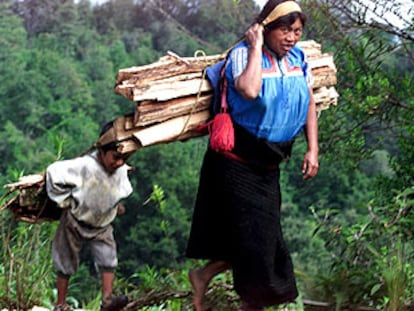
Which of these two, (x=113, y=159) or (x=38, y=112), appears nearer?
(x=113, y=159)

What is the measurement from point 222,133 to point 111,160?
958mm

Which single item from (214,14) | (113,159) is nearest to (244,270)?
(113,159)

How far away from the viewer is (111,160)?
5309mm

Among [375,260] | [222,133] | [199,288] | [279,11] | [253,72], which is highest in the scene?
[279,11]

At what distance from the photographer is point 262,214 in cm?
476

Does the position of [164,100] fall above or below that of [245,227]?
above

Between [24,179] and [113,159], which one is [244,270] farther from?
[24,179]

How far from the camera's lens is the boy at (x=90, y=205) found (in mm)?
5309

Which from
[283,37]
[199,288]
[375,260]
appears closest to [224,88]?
[283,37]

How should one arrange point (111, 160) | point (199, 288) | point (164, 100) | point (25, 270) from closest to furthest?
point (164, 100) → point (199, 288) → point (111, 160) → point (25, 270)

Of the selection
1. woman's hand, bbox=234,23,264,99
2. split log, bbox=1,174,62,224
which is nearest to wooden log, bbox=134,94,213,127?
woman's hand, bbox=234,23,264,99

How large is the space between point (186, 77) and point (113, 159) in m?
0.74

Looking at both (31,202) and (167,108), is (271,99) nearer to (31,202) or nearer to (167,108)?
(167,108)

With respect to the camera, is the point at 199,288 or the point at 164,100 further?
the point at 199,288
